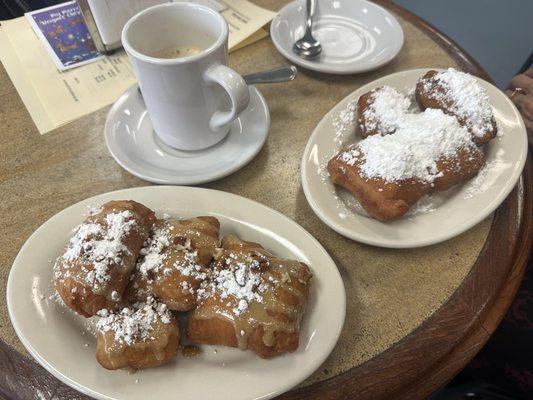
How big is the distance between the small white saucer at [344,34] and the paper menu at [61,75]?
7 cm

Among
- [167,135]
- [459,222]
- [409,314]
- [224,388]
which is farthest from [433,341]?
[167,135]

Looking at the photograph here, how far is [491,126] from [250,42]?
60 cm

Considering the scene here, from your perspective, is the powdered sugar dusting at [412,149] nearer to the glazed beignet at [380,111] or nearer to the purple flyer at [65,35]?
the glazed beignet at [380,111]

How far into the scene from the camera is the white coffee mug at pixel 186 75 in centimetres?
71

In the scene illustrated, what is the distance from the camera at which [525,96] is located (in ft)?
3.59

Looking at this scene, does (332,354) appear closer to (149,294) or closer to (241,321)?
(241,321)

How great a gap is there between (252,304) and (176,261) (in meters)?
0.12

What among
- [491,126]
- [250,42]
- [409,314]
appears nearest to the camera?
[409,314]

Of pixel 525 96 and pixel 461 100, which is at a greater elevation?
pixel 461 100

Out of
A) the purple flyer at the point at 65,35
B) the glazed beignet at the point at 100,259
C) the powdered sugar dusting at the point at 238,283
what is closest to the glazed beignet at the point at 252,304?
the powdered sugar dusting at the point at 238,283

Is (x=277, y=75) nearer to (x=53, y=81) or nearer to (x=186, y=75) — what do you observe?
(x=186, y=75)

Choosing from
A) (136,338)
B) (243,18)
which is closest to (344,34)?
(243,18)

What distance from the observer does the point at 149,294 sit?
597mm

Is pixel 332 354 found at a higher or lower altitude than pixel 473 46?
higher
